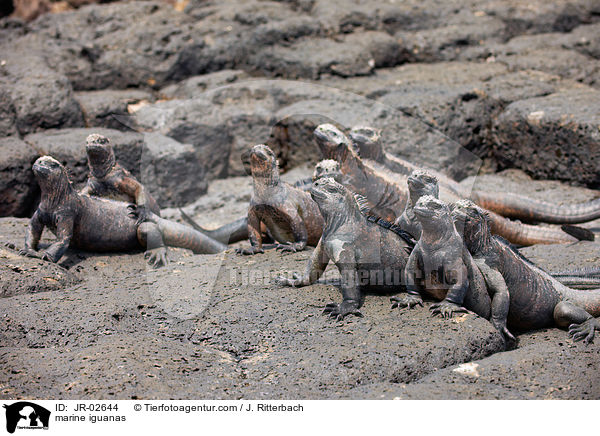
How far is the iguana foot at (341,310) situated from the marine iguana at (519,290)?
88 cm

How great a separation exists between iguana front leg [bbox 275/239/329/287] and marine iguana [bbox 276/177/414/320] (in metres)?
0.08

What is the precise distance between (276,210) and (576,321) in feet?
8.54

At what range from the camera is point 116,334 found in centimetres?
458

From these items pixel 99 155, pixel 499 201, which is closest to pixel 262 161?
pixel 99 155

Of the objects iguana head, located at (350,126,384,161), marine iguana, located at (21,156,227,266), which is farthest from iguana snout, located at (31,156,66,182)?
iguana head, located at (350,126,384,161)

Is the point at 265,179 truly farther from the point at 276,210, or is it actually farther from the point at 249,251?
the point at 249,251

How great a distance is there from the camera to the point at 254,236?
6.03 m

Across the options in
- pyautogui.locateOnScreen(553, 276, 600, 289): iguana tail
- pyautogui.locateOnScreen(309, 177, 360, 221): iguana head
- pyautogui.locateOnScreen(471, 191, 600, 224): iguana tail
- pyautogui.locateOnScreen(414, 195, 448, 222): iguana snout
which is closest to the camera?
pyautogui.locateOnScreen(414, 195, 448, 222): iguana snout

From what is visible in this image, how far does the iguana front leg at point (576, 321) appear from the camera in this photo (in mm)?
4409

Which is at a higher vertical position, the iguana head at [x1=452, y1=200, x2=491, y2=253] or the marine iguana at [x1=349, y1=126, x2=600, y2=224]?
the iguana head at [x1=452, y1=200, x2=491, y2=253]

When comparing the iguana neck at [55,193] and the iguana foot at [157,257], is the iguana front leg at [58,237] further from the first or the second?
the iguana foot at [157,257]

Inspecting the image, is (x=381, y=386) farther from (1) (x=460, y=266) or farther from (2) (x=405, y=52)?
(2) (x=405, y=52)

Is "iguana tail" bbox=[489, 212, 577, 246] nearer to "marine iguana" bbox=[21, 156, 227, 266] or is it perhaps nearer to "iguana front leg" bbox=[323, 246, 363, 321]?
"iguana front leg" bbox=[323, 246, 363, 321]

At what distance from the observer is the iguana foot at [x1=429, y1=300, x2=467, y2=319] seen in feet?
14.4
